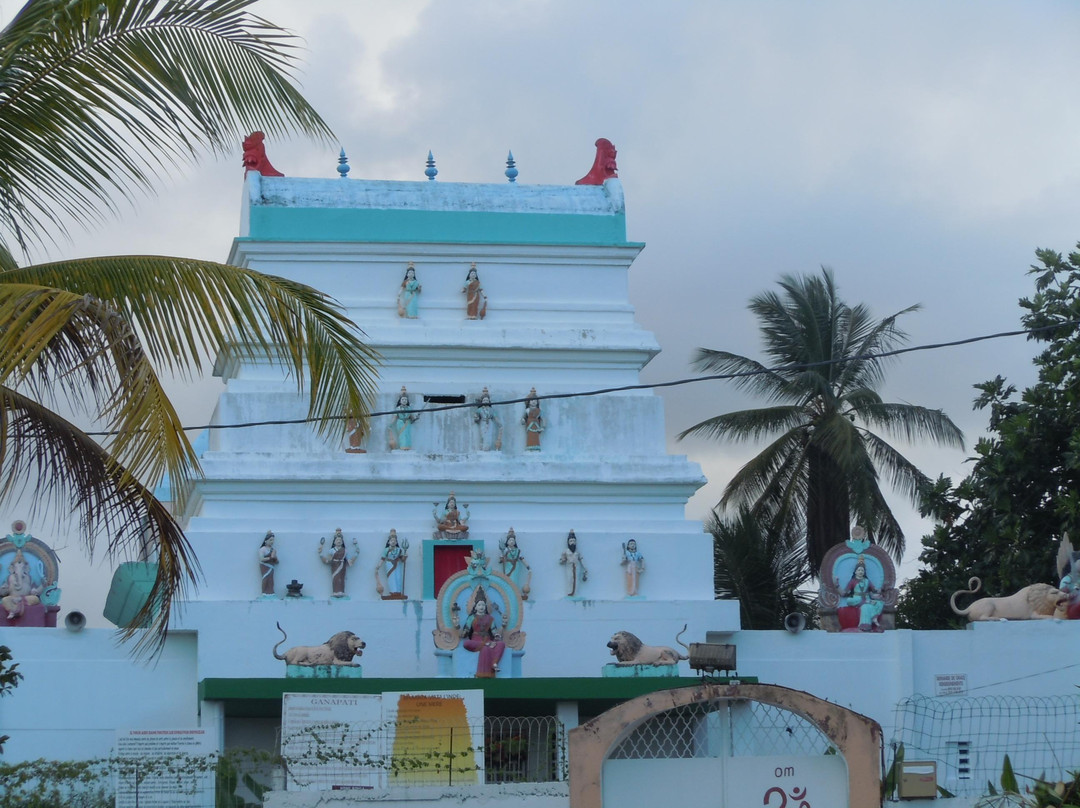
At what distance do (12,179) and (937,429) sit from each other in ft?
75.6

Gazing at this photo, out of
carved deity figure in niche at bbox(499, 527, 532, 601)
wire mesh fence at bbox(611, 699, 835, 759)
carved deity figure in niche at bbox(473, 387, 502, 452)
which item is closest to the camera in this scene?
wire mesh fence at bbox(611, 699, 835, 759)

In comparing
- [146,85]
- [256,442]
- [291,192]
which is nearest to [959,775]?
[256,442]

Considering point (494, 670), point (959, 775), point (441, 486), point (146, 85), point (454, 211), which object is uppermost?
point (454, 211)

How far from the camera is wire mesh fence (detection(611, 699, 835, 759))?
1455cm

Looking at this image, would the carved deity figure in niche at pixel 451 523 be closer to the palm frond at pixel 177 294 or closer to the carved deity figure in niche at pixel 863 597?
the carved deity figure in niche at pixel 863 597

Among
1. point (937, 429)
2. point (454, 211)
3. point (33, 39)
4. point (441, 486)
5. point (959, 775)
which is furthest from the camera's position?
point (937, 429)

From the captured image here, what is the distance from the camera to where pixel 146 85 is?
9.52m

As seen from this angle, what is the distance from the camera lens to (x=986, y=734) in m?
19.7

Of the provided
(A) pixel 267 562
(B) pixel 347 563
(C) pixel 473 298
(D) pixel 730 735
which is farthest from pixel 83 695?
(D) pixel 730 735

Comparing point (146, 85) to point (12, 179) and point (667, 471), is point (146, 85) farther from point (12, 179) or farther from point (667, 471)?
point (667, 471)

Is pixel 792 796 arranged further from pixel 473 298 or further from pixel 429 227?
pixel 429 227

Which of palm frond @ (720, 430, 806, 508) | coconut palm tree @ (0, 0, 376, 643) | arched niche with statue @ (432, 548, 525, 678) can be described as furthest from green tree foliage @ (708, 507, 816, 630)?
coconut palm tree @ (0, 0, 376, 643)

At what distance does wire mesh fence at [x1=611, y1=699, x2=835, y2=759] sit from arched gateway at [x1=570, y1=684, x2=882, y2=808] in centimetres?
18

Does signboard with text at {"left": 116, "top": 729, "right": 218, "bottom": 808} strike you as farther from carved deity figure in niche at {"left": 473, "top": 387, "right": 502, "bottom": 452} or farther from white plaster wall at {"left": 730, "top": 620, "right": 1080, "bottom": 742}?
white plaster wall at {"left": 730, "top": 620, "right": 1080, "bottom": 742}
